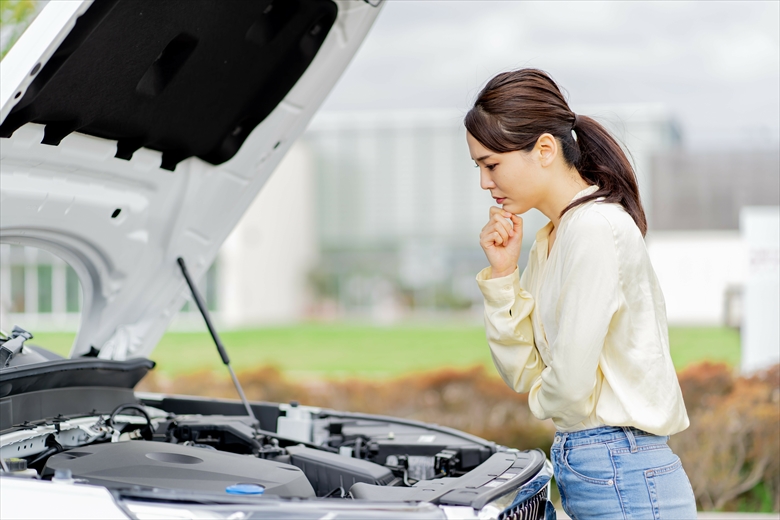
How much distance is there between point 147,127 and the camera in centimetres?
279

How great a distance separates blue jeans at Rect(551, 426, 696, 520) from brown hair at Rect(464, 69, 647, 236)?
0.57 metres

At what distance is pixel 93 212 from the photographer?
2.88 meters

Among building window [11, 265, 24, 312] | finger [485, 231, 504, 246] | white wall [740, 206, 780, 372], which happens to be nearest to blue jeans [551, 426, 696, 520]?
finger [485, 231, 504, 246]

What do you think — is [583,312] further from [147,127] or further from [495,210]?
[147,127]

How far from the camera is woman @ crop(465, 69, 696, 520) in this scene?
6.18 ft

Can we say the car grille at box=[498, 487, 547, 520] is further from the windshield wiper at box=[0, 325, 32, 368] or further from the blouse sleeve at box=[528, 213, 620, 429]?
the windshield wiper at box=[0, 325, 32, 368]

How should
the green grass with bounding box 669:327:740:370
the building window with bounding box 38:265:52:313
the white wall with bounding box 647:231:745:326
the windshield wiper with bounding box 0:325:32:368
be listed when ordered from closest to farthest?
the windshield wiper with bounding box 0:325:32:368, the green grass with bounding box 669:327:740:370, the white wall with bounding box 647:231:745:326, the building window with bounding box 38:265:52:313

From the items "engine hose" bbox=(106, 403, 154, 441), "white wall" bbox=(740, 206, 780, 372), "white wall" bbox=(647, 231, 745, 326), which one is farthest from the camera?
"white wall" bbox=(647, 231, 745, 326)

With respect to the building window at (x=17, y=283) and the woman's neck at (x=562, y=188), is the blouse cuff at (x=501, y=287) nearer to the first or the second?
the woman's neck at (x=562, y=188)

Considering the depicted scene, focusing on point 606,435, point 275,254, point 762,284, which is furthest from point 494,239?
point 275,254

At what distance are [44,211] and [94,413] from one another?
74 centimetres

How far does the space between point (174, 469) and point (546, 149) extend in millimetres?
1322

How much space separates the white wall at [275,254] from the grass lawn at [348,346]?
1616 millimetres

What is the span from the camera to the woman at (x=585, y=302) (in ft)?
6.18
